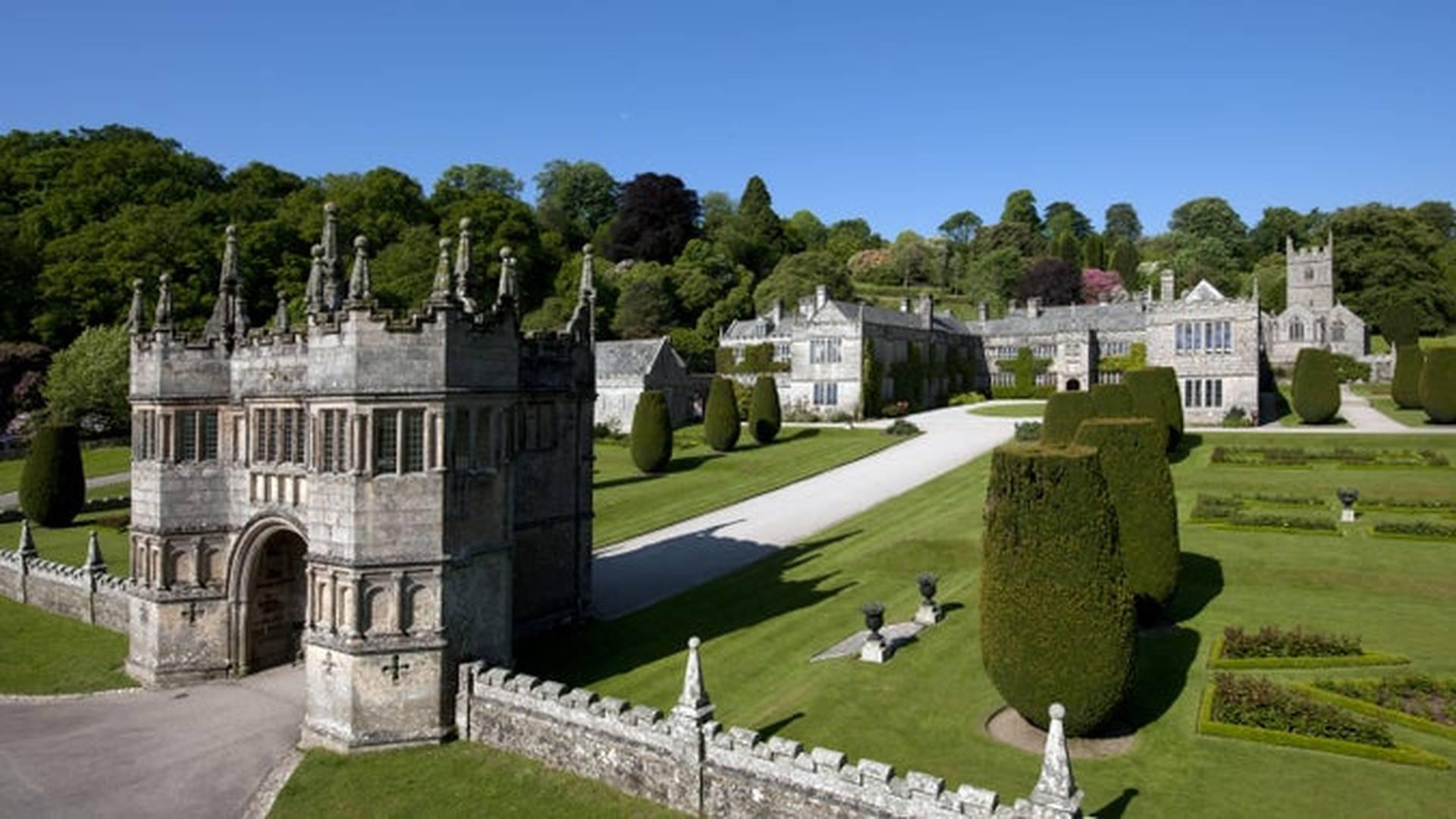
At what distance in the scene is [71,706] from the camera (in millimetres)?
21719

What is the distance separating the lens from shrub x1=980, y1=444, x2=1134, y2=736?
15.1 metres

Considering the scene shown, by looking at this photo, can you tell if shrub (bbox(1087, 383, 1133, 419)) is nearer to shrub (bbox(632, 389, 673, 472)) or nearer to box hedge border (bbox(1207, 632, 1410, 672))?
box hedge border (bbox(1207, 632, 1410, 672))

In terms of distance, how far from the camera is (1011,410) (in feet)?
220

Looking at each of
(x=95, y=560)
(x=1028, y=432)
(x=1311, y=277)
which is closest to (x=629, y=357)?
(x=1028, y=432)

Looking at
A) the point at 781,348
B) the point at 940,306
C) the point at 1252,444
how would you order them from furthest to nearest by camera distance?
the point at 940,306 → the point at 781,348 → the point at 1252,444

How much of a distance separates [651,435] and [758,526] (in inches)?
492

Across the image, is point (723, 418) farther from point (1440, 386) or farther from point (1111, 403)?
point (1440, 386)

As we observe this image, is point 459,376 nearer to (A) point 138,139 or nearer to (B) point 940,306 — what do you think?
(A) point 138,139

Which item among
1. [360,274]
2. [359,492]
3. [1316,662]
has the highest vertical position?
[360,274]

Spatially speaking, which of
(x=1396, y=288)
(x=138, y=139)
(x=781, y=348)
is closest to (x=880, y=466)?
(x=781, y=348)

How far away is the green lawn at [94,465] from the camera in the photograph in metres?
53.3

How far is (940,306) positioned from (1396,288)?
168 feet

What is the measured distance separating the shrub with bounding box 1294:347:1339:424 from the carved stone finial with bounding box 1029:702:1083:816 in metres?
48.1

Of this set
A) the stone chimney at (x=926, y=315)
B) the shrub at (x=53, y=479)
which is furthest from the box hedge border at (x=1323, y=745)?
the stone chimney at (x=926, y=315)
